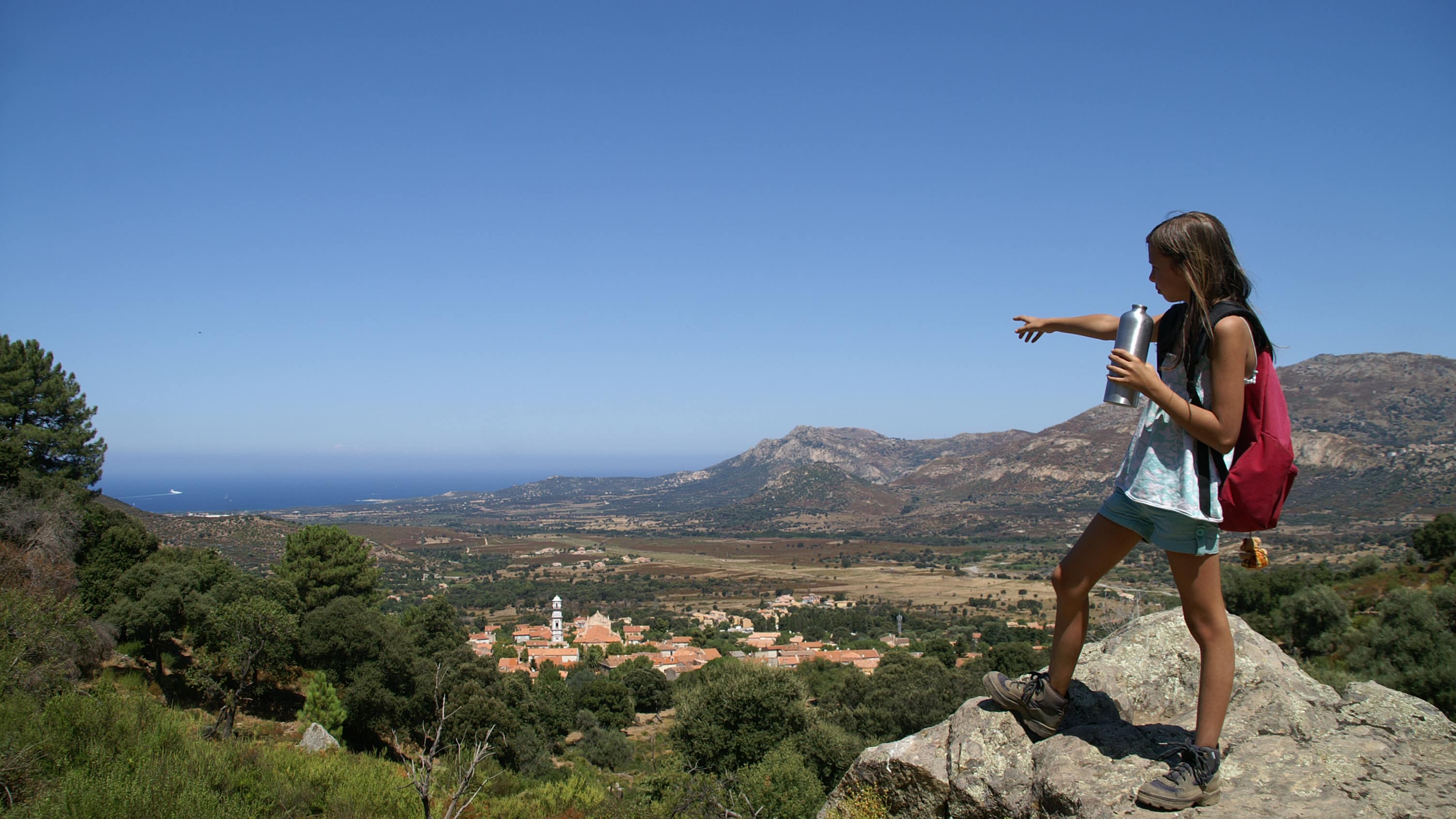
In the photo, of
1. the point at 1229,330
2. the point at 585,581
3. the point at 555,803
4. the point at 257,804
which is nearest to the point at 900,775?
the point at 1229,330

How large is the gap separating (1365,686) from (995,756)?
2.15m

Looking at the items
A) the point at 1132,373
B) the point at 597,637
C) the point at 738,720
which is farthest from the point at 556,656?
the point at 1132,373

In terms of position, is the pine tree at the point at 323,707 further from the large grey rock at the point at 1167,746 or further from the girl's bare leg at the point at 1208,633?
the girl's bare leg at the point at 1208,633

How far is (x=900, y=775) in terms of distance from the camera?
412 cm

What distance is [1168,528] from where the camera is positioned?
2.99m

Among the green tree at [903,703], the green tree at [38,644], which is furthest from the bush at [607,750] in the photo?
the green tree at [38,644]

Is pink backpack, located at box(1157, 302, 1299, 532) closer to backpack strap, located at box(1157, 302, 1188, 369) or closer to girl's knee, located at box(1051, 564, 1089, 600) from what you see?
backpack strap, located at box(1157, 302, 1188, 369)

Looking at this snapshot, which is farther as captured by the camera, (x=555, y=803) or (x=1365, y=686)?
(x=555, y=803)

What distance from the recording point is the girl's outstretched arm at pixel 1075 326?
142 inches

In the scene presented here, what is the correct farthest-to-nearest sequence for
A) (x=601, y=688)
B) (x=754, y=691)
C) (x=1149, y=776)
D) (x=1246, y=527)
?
(x=601, y=688), (x=754, y=691), (x=1149, y=776), (x=1246, y=527)

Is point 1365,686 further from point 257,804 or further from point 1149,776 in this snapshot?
point 257,804

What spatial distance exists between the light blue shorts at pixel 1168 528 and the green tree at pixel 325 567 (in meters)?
24.9

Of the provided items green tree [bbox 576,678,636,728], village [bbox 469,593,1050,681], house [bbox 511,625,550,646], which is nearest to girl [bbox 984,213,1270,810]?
green tree [bbox 576,678,636,728]

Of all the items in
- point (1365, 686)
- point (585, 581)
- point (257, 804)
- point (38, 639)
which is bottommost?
point (585, 581)
